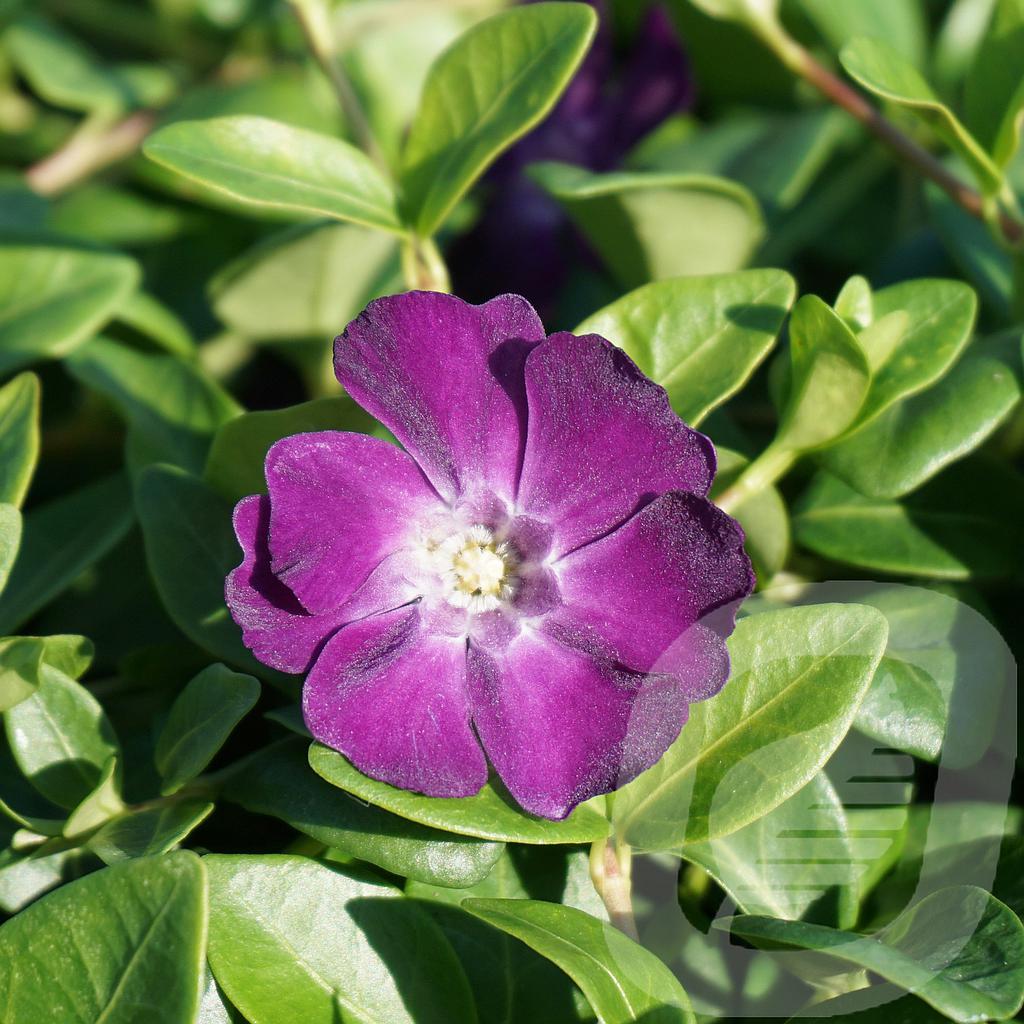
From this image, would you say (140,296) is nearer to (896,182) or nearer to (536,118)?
(536,118)

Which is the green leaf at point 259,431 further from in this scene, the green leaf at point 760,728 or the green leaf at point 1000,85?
the green leaf at point 1000,85

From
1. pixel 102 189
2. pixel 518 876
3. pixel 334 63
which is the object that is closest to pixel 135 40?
pixel 102 189

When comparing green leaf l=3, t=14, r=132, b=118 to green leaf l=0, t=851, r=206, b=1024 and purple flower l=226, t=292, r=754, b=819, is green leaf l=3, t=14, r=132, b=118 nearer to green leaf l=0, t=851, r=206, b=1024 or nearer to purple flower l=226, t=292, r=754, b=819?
purple flower l=226, t=292, r=754, b=819

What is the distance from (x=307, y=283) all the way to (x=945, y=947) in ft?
3.41

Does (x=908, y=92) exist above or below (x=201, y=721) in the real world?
above

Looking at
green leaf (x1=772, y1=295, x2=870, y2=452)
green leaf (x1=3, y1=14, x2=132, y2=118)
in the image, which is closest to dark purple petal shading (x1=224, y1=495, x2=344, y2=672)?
green leaf (x1=772, y1=295, x2=870, y2=452)

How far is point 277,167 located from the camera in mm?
1231

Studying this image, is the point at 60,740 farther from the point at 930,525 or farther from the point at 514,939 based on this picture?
the point at 930,525

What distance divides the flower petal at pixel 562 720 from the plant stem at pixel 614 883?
78 millimetres

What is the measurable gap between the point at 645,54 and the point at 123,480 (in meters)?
1.08

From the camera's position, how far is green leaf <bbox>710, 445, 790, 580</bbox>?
3.66 ft

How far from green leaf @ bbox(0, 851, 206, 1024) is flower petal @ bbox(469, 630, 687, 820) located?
25 cm

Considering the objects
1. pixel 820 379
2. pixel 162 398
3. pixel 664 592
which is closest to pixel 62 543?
pixel 162 398

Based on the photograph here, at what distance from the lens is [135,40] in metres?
2.24
